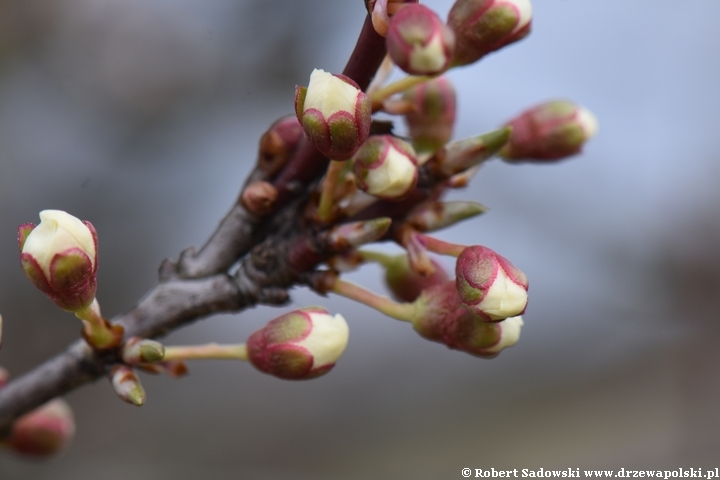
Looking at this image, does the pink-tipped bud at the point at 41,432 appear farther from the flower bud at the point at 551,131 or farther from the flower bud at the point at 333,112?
the flower bud at the point at 551,131

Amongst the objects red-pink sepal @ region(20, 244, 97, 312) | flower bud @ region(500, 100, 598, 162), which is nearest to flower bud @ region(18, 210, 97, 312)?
red-pink sepal @ region(20, 244, 97, 312)

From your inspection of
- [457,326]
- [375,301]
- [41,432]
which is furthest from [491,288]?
[41,432]

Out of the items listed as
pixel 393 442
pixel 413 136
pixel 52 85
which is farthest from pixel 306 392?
pixel 413 136

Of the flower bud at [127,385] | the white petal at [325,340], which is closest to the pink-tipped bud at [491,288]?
the white petal at [325,340]

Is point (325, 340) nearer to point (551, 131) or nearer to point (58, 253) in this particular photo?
point (58, 253)

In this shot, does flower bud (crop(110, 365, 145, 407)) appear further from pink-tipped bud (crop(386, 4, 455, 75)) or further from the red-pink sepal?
pink-tipped bud (crop(386, 4, 455, 75))

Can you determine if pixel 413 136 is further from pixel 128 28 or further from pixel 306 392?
pixel 306 392
